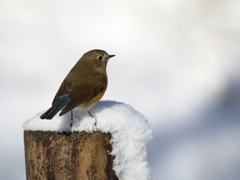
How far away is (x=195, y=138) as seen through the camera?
5.71 metres

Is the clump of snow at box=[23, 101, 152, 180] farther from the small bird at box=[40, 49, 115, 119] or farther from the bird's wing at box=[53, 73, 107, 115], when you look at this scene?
the bird's wing at box=[53, 73, 107, 115]

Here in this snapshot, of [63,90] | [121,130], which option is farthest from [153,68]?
[121,130]

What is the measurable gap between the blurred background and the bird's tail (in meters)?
2.15

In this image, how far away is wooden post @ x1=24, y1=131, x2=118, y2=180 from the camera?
2.72 metres

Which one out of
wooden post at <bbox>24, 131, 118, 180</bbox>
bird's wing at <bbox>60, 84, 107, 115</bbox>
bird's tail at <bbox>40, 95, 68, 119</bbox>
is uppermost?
bird's wing at <bbox>60, 84, 107, 115</bbox>

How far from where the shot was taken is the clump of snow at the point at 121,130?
283 cm

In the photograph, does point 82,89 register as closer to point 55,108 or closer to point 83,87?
point 83,87

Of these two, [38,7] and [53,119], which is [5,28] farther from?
[53,119]

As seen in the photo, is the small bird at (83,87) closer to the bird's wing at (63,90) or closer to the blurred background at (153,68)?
the bird's wing at (63,90)

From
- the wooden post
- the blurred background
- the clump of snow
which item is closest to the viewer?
the wooden post

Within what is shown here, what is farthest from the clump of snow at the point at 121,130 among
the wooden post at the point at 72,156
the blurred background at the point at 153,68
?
the blurred background at the point at 153,68

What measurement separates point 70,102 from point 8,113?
3030 millimetres

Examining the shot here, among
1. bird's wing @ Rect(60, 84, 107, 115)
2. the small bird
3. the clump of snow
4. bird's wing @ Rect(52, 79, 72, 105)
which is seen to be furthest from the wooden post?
bird's wing @ Rect(52, 79, 72, 105)

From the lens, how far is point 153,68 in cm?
676
